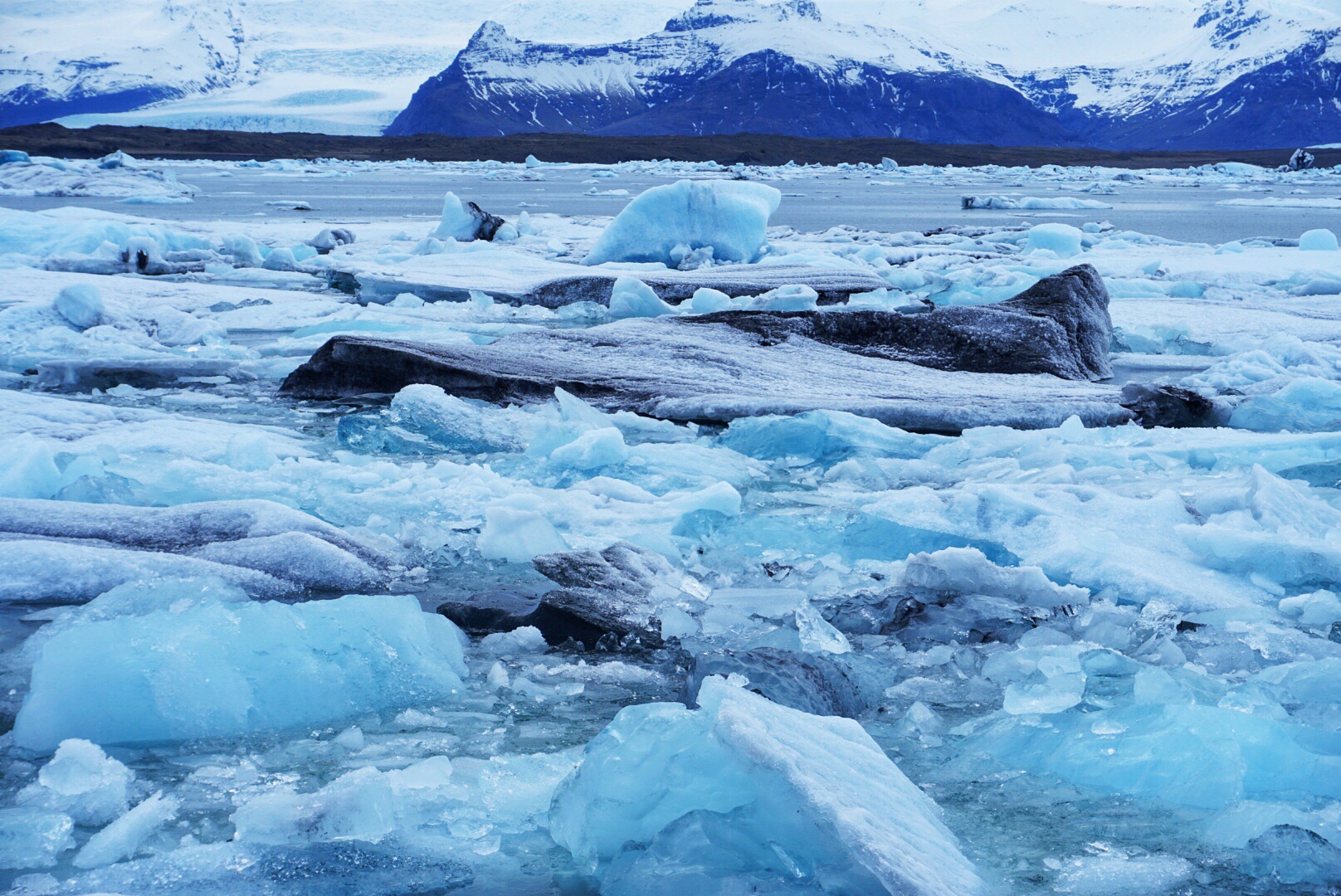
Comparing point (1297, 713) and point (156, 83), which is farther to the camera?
point (156, 83)

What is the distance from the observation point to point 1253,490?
2701mm

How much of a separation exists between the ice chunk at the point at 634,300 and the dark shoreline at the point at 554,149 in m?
38.1

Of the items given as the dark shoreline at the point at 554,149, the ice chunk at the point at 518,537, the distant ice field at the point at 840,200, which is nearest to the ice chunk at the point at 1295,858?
the ice chunk at the point at 518,537

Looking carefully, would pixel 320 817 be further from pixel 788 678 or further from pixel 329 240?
pixel 329 240

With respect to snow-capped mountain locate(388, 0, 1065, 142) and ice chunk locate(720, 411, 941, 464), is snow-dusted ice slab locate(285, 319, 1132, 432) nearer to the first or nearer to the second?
ice chunk locate(720, 411, 941, 464)

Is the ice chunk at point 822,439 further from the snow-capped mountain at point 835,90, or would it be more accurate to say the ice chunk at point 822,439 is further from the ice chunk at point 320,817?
the snow-capped mountain at point 835,90

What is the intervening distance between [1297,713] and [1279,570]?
739mm

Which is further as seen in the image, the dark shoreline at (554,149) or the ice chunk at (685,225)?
the dark shoreline at (554,149)

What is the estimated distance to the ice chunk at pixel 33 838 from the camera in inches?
50.8

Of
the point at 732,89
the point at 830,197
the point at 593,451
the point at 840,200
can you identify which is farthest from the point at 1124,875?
A: the point at 732,89

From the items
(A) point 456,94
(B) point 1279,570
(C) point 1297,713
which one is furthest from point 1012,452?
(A) point 456,94

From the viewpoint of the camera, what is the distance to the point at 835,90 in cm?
12188

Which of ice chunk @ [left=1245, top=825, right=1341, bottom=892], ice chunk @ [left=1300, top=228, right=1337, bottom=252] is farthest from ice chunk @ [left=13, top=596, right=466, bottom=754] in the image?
ice chunk @ [left=1300, top=228, right=1337, bottom=252]

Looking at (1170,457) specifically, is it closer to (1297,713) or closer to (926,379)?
(926,379)
